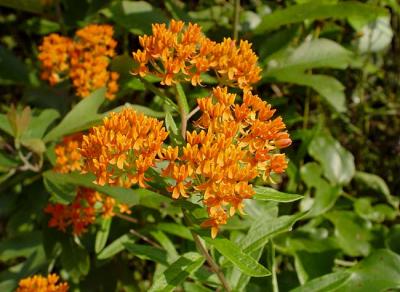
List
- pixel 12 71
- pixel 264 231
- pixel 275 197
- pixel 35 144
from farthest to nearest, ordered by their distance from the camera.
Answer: pixel 12 71 → pixel 35 144 → pixel 264 231 → pixel 275 197

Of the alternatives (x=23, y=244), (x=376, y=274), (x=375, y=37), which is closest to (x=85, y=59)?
(x=23, y=244)

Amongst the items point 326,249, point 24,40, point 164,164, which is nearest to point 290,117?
point 326,249

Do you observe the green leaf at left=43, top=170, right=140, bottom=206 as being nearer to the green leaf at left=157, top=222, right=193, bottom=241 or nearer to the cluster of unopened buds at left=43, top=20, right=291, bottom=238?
the green leaf at left=157, top=222, right=193, bottom=241

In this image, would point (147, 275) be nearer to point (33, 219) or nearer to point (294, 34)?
point (33, 219)

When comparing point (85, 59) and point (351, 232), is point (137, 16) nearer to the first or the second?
point (85, 59)

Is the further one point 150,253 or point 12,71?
point 12,71

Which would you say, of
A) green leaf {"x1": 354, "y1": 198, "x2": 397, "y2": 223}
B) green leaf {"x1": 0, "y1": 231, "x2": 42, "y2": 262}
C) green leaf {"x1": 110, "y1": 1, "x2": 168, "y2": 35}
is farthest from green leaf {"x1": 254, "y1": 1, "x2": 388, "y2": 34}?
green leaf {"x1": 0, "y1": 231, "x2": 42, "y2": 262}

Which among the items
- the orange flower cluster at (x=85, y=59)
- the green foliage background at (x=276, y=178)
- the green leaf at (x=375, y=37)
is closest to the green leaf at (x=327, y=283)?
the green foliage background at (x=276, y=178)
